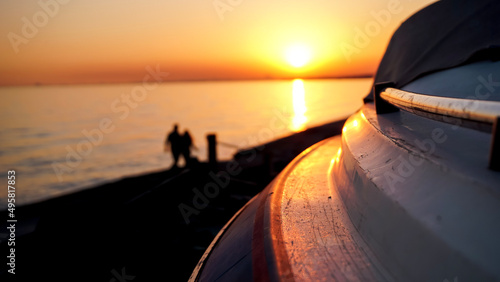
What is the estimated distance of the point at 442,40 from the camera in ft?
11.0

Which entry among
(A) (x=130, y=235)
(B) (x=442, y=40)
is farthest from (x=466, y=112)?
(A) (x=130, y=235)

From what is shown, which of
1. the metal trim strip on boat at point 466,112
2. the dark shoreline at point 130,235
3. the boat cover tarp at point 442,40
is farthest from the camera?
the dark shoreline at point 130,235

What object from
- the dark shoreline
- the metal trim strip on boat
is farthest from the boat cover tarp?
the dark shoreline

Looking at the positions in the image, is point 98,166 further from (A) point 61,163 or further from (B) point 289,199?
(B) point 289,199

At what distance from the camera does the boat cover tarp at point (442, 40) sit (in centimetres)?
291

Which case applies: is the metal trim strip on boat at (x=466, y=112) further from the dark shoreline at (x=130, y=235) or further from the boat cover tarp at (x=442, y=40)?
the dark shoreline at (x=130, y=235)

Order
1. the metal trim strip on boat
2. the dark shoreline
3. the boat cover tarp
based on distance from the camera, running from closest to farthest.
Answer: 1. the metal trim strip on boat
2. the boat cover tarp
3. the dark shoreline

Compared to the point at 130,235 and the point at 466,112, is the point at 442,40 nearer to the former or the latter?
the point at 466,112

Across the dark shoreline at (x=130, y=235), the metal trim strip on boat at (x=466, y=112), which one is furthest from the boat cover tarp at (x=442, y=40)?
the dark shoreline at (x=130, y=235)

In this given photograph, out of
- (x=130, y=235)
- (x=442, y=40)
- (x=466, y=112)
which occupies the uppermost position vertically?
(x=442, y=40)

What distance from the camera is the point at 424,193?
1.26 metres

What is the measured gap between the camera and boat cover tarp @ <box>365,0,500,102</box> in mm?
2906

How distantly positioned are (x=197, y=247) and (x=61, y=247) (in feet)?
6.60

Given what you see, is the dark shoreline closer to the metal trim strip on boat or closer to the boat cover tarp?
the boat cover tarp
